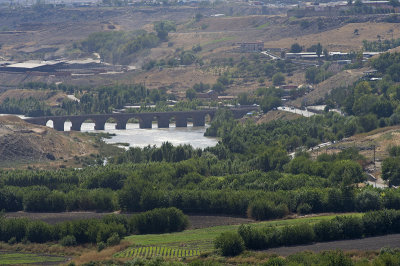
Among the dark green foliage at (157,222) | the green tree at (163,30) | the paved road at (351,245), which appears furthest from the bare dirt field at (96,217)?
the green tree at (163,30)

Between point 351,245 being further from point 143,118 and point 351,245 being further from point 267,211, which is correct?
point 143,118

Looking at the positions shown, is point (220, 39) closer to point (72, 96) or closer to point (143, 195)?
point (72, 96)

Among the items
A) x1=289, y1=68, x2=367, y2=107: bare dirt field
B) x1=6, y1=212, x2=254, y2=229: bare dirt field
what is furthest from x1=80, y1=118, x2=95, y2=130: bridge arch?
x1=6, y1=212, x2=254, y2=229: bare dirt field

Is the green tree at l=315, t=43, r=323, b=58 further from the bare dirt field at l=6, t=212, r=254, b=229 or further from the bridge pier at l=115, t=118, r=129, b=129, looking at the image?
the bare dirt field at l=6, t=212, r=254, b=229

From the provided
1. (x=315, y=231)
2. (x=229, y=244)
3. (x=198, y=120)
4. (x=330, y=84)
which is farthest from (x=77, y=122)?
(x=229, y=244)

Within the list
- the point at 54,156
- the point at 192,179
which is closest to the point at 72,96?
the point at 54,156

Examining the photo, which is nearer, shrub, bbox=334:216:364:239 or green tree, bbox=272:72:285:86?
shrub, bbox=334:216:364:239
